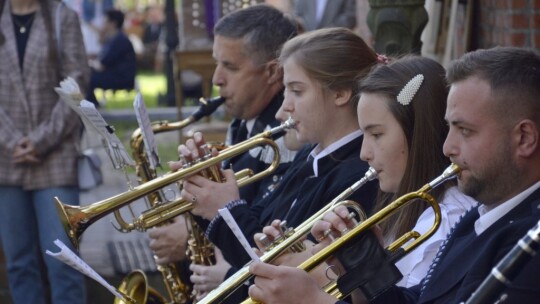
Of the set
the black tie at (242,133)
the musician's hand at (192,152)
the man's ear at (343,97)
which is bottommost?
the black tie at (242,133)

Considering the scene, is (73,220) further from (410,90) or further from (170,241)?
(410,90)

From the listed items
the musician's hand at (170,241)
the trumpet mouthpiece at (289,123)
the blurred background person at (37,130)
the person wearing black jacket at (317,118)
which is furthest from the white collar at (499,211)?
the blurred background person at (37,130)

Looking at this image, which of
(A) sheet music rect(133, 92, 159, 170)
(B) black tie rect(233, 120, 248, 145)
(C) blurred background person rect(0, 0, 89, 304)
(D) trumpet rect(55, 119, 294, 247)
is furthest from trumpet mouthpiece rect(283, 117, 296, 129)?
(C) blurred background person rect(0, 0, 89, 304)

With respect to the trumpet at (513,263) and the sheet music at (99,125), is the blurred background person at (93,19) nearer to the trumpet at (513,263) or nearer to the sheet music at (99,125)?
the sheet music at (99,125)

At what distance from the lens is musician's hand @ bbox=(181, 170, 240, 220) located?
4.14 metres

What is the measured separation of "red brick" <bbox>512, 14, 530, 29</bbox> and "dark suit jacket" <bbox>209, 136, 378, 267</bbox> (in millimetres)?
1234

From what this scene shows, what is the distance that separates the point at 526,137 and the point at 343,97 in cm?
115

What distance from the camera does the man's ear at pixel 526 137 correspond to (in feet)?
9.50

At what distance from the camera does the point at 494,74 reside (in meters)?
2.96

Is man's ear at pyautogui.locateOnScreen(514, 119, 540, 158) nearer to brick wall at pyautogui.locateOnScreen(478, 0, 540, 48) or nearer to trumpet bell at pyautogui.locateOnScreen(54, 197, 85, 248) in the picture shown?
trumpet bell at pyautogui.locateOnScreen(54, 197, 85, 248)

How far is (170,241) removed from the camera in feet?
16.7


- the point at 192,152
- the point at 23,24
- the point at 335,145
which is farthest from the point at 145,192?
the point at 23,24

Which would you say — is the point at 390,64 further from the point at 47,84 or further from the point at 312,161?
the point at 47,84

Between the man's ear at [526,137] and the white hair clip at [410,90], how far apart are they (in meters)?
0.60
